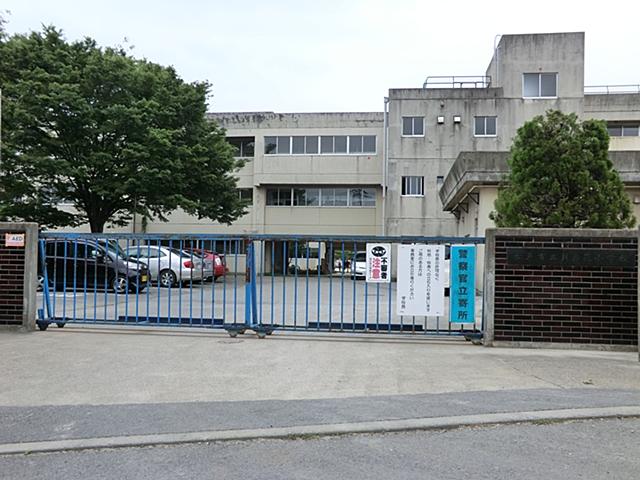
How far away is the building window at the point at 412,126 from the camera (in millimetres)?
32688

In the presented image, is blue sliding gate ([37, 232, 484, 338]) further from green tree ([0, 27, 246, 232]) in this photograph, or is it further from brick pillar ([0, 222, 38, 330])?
green tree ([0, 27, 246, 232])

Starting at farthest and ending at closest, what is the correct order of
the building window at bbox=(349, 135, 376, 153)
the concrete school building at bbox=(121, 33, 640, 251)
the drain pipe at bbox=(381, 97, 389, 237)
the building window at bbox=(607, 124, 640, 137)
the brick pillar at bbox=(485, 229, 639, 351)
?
the building window at bbox=(349, 135, 376, 153)
the building window at bbox=(607, 124, 640, 137)
the drain pipe at bbox=(381, 97, 389, 237)
the concrete school building at bbox=(121, 33, 640, 251)
the brick pillar at bbox=(485, 229, 639, 351)

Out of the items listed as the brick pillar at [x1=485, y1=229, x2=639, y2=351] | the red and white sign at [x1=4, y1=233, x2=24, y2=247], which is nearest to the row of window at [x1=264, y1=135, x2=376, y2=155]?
the red and white sign at [x1=4, y1=233, x2=24, y2=247]

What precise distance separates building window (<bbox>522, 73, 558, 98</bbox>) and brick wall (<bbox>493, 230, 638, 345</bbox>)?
2514cm

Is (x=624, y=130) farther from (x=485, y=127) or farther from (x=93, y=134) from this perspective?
(x=93, y=134)

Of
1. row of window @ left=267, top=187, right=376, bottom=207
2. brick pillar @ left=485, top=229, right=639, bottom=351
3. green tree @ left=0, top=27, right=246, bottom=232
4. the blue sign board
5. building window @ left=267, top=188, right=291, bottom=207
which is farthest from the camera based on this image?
building window @ left=267, top=188, right=291, bottom=207

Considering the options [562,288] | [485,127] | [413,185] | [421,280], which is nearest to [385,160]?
[413,185]

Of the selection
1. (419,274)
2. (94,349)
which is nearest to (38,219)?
(94,349)

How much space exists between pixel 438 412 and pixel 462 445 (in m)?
0.73

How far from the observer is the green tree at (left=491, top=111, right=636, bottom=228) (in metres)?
12.3

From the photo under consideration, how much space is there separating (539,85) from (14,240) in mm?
28569

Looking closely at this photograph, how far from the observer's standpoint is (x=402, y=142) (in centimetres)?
3269

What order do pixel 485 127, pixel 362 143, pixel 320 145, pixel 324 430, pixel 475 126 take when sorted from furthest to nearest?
1. pixel 320 145
2. pixel 362 143
3. pixel 475 126
4. pixel 485 127
5. pixel 324 430

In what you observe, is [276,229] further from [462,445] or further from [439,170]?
[462,445]
